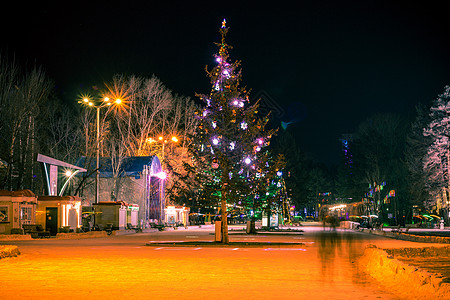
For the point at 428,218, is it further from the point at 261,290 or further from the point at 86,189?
the point at 261,290

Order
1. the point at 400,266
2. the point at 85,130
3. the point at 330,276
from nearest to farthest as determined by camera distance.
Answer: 1. the point at 400,266
2. the point at 330,276
3. the point at 85,130

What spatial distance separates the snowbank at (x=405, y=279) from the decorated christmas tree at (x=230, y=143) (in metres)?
12.3

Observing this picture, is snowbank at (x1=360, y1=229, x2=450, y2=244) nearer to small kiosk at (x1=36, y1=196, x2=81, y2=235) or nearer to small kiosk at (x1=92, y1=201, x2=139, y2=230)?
small kiosk at (x1=92, y1=201, x2=139, y2=230)

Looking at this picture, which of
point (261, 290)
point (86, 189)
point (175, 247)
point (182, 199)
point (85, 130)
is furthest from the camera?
point (182, 199)

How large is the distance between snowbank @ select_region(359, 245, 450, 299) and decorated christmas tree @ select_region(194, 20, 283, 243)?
483 inches

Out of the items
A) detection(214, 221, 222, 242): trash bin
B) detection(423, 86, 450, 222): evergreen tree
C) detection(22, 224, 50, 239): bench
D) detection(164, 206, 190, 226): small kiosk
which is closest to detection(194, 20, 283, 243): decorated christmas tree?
detection(214, 221, 222, 242): trash bin

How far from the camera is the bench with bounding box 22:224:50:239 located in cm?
3775

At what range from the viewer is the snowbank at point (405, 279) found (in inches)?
355

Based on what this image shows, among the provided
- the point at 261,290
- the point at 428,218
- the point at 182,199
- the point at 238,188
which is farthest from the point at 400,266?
the point at 428,218

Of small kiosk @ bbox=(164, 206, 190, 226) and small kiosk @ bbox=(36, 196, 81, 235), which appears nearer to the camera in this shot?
small kiosk @ bbox=(36, 196, 81, 235)

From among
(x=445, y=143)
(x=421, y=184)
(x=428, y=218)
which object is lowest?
(x=428, y=218)

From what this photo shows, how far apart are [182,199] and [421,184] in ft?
116

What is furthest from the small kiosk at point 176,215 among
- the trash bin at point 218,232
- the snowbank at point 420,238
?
the trash bin at point 218,232

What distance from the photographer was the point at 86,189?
232 ft
